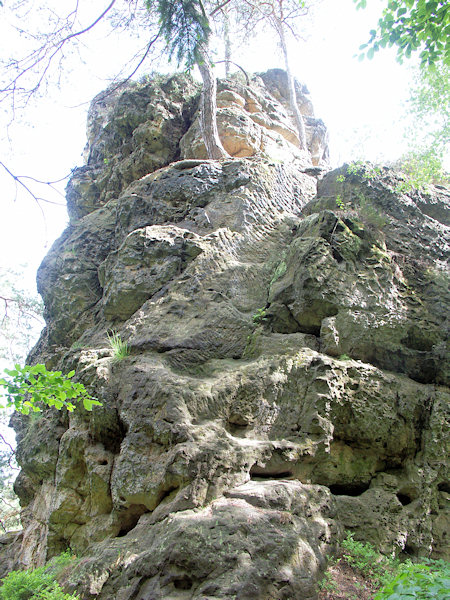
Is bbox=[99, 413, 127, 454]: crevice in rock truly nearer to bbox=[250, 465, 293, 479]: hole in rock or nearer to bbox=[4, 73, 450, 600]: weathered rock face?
bbox=[4, 73, 450, 600]: weathered rock face

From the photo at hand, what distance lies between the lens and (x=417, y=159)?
8141 millimetres

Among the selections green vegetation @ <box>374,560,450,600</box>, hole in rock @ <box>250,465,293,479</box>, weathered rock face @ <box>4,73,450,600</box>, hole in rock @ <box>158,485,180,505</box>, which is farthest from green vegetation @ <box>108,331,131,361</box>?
green vegetation @ <box>374,560,450,600</box>

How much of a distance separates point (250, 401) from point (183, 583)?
6.49ft

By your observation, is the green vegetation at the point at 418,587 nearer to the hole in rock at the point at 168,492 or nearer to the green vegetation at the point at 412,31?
the hole in rock at the point at 168,492

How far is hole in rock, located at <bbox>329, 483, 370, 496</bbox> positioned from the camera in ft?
15.5

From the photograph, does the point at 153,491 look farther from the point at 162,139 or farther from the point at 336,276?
the point at 162,139

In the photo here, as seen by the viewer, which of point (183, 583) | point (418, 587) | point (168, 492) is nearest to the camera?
point (418, 587)

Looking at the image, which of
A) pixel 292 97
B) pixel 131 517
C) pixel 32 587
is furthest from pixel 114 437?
pixel 292 97

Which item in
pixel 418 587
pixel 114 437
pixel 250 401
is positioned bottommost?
pixel 418 587

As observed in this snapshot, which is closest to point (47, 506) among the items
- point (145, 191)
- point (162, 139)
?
point (145, 191)

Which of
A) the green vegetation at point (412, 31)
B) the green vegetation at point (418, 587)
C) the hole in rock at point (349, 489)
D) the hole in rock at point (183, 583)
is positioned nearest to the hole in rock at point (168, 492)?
the hole in rock at point (183, 583)

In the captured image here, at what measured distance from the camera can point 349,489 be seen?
4777mm

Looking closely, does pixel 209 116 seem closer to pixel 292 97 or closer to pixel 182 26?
pixel 182 26

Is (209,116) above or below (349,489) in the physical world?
above
